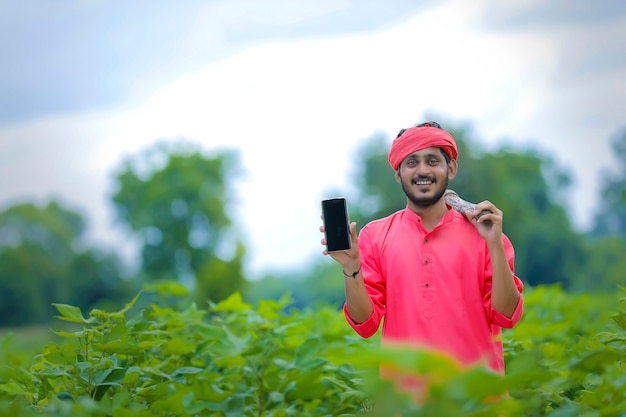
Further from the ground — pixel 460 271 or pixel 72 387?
pixel 460 271

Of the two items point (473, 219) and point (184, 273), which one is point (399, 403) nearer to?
point (473, 219)

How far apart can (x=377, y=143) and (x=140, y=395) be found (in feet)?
166

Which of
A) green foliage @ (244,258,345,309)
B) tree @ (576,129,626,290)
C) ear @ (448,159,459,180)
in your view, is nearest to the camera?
ear @ (448,159,459,180)

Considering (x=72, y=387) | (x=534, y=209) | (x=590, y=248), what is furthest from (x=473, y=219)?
(x=534, y=209)

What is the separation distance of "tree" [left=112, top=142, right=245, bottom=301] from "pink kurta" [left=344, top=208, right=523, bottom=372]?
58.7 metres

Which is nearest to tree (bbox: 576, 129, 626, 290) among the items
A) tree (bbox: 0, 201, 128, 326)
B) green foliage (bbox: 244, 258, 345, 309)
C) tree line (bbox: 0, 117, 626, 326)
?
tree line (bbox: 0, 117, 626, 326)

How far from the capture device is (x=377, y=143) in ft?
175

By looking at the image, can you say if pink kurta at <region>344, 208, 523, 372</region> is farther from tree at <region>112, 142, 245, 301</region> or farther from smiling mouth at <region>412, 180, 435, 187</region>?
tree at <region>112, 142, 245, 301</region>

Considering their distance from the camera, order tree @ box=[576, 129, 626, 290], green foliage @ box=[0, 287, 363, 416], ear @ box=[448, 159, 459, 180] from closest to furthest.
→ green foliage @ box=[0, 287, 363, 416] → ear @ box=[448, 159, 459, 180] → tree @ box=[576, 129, 626, 290]

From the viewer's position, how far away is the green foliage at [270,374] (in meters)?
1.76

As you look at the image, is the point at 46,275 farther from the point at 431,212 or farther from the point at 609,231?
the point at 431,212

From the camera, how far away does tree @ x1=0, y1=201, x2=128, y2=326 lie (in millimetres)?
61625

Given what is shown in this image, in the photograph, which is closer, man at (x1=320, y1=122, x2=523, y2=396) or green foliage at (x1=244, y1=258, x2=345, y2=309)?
man at (x1=320, y1=122, x2=523, y2=396)

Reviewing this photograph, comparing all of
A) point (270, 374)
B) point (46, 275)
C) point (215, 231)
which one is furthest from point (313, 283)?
point (270, 374)
